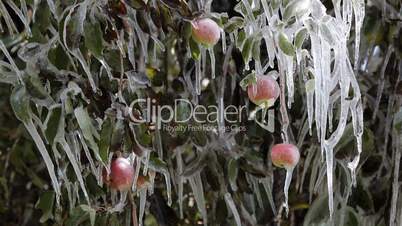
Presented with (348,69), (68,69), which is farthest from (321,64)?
(68,69)

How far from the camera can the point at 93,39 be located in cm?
104

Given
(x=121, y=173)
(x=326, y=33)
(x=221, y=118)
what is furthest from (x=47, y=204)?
(x=326, y=33)

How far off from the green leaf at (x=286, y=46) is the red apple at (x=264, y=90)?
9cm

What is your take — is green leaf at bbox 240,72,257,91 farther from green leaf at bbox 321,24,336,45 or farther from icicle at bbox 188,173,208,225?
icicle at bbox 188,173,208,225

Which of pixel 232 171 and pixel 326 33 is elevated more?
pixel 326 33

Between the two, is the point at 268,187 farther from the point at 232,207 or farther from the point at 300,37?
the point at 300,37

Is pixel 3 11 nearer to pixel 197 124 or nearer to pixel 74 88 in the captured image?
pixel 74 88

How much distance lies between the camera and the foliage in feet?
3.49

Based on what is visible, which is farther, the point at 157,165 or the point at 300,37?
the point at 157,165

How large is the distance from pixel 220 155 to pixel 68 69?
0.99ft

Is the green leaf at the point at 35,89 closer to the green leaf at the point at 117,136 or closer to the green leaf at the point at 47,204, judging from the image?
the green leaf at the point at 117,136

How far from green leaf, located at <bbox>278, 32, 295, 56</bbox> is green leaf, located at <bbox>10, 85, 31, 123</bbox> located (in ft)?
1.20

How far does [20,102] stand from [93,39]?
0.45 ft

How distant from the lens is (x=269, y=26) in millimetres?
1028
